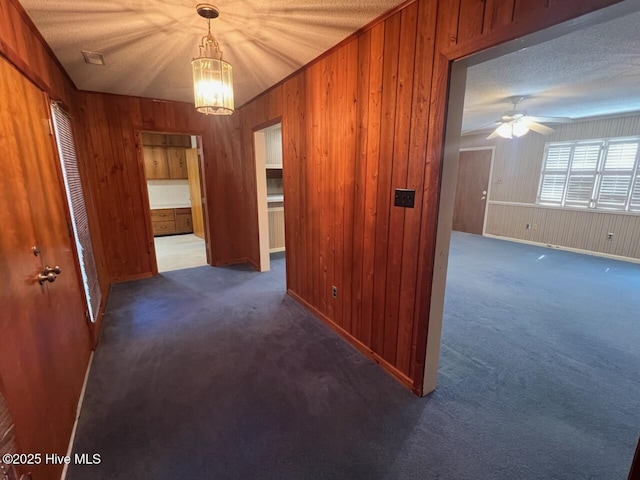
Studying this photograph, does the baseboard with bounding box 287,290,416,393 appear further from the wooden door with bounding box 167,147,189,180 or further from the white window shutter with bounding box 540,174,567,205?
the white window shutter with bounding box 540,174,567,205

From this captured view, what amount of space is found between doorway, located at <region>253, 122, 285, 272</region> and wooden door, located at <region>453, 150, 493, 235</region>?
449 cm

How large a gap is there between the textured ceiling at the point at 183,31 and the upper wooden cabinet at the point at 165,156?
147 inches

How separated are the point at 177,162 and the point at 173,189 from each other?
653mm

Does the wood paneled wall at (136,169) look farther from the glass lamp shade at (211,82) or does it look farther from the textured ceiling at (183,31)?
the glass lamp shade at (211,82)

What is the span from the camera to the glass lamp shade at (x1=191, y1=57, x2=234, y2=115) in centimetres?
168

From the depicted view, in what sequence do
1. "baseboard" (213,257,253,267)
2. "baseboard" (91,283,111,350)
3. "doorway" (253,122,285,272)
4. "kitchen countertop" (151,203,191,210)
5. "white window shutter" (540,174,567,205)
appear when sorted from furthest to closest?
1. "kitchen countertop" (151,203,191,210)
2. "white window shutter" (540,174,567,205)
3. "baseboard" (213,257,253,267)
4. "doorway" (253,122,285,272)
5. "baseboard" (91,283,111,350)

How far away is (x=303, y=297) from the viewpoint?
10.5 feet

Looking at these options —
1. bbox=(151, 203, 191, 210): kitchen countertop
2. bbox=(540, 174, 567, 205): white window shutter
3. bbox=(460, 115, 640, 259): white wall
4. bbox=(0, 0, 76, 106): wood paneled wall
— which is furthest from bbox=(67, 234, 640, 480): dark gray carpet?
bbox=(151, 203, 191, 210): kitchen countertop

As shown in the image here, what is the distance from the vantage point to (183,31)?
1.98 meters

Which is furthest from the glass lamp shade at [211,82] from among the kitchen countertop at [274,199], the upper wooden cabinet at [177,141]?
the upper wooden cabinet at [177,141]

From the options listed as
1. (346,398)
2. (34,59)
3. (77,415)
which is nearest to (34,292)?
(77,415)

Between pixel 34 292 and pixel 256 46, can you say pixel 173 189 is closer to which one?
pixel 256 46

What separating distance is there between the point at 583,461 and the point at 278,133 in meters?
5.23

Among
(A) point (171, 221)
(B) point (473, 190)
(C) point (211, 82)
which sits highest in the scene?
(C) point (211, 82)
